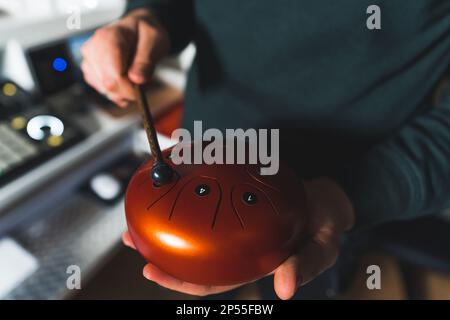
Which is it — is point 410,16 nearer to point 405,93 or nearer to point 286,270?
point 405,93

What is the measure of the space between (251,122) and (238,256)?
0.96ft

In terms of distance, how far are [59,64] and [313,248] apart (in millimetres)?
616

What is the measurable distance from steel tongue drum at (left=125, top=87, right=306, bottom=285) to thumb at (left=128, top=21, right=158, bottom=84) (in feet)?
0.39

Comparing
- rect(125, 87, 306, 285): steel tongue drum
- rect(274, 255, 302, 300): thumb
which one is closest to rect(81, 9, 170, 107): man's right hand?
rect(125, 87, 306, 285): steel tongue drum

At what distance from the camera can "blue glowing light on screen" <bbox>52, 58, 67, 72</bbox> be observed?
0.71 m

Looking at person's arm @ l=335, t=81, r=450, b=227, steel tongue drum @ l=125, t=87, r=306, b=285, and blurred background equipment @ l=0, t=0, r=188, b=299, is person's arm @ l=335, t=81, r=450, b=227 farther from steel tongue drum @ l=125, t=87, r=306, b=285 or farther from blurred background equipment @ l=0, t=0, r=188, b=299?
blurred background equipment @ l=0, t=0, r=188, b=299

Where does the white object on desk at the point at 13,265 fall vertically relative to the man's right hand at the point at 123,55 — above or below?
below

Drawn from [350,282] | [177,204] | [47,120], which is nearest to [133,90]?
[177,204]

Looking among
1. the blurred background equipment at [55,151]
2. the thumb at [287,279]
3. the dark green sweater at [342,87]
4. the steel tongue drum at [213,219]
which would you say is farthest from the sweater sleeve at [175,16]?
the thumb at [287,279]

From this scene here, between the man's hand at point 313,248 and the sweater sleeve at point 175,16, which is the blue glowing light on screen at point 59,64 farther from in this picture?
the man's hand at point 313,248

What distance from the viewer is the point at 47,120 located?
649 mm

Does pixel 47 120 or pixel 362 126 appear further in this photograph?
pixel 47 120

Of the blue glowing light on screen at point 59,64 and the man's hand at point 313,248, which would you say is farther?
the blue glowing light on screen at point 59,64

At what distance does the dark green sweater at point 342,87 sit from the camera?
424 mm
